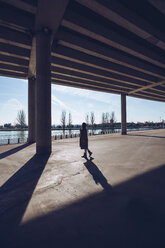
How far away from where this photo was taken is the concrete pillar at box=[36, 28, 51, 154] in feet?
25.2

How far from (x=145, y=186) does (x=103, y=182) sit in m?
1.29


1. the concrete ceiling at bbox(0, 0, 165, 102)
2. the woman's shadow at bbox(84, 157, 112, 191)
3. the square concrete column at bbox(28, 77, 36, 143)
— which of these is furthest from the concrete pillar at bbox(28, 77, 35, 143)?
the woman's shadow at bbox(84, 157, 112, 191)

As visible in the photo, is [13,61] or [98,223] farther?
[13,61]

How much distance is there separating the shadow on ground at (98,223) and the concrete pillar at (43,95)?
4.74 metres

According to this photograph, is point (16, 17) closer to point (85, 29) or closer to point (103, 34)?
point (85, 29)

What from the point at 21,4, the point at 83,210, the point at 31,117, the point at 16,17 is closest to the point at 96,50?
the point at 21,4

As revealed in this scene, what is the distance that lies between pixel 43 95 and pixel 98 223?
288 inches

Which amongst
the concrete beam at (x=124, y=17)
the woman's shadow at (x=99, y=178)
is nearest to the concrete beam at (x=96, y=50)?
the concrete beam at (x=124, y=17)

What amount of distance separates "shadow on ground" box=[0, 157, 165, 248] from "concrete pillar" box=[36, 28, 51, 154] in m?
4.74

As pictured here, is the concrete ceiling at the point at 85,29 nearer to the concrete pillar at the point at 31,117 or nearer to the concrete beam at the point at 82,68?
the concrete beam at the point at 82,68

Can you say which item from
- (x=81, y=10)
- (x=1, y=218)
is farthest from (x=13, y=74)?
(x=1, y=218)

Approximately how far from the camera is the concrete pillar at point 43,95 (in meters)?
7.68

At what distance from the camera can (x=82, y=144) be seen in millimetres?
7148

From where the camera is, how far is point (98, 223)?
218 cm
